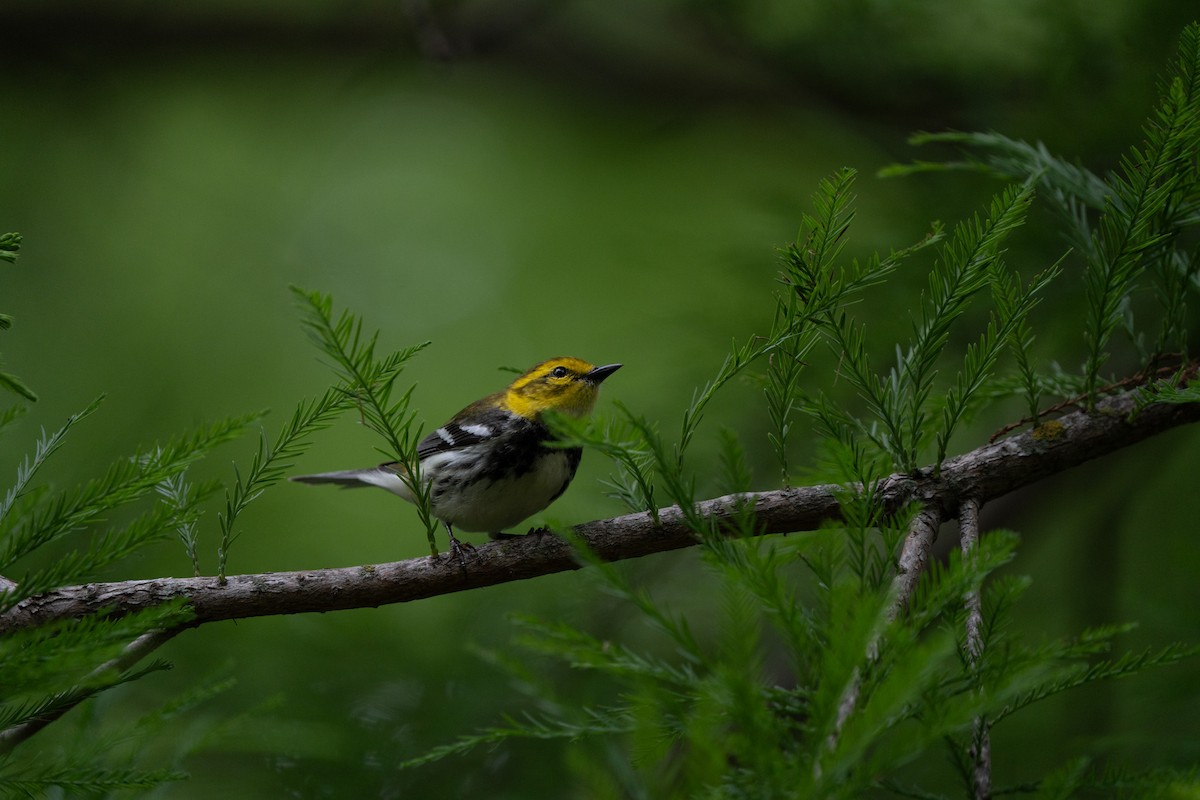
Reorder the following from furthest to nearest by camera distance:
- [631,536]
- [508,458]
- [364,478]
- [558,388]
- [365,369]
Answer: [364,478] < [558,388] < [508,458] < [631,536] < [365,369]

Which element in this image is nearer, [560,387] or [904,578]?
[904,578]

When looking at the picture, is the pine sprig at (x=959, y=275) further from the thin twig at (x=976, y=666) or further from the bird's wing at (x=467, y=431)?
the bird's wing at (x=467, y=431)

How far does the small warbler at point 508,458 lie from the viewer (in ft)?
10.3

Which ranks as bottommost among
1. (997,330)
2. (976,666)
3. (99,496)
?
(976,666)

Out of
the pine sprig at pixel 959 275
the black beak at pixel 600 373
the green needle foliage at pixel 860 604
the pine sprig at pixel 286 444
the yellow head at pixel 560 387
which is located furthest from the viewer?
the yellow head at pixel 560 387

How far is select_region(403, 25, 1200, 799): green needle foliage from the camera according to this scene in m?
1.00

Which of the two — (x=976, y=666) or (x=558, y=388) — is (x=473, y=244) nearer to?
(x=558, y=388)

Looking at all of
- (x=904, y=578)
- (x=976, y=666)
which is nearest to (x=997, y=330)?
(x=904, y=578)

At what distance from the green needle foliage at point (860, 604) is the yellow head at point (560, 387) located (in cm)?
166

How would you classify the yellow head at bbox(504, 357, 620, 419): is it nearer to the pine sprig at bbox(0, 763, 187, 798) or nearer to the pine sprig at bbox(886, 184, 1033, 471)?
the pine sprig at bbox(886, 184, 1033, 471)

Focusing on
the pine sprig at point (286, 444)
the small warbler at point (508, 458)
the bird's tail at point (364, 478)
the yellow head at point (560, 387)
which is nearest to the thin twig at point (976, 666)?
the pine sprig at point (286, 444)

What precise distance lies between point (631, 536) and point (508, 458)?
1.33 meters

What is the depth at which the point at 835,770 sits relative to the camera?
955mm

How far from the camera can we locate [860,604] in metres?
1.08
